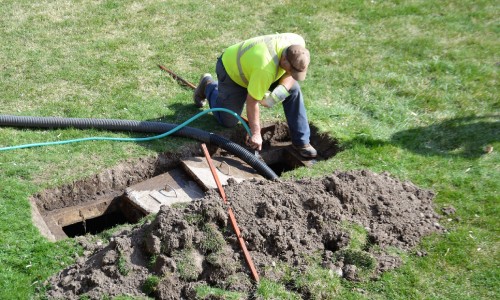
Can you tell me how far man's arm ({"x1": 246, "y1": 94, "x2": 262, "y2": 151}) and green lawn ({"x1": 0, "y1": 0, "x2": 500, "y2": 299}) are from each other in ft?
1.88

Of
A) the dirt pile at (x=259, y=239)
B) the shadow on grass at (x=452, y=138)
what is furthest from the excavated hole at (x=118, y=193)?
the shadow on grass at (x=452, y=138)

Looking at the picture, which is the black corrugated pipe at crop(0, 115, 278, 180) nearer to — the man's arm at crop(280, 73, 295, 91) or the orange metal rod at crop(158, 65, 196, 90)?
the man's arm at crop(280, 73, 295, 91)

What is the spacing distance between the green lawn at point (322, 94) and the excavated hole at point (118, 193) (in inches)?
5.3

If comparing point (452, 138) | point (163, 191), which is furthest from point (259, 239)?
point (452, 138)

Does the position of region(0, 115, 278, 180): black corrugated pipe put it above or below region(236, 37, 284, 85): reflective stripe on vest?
below

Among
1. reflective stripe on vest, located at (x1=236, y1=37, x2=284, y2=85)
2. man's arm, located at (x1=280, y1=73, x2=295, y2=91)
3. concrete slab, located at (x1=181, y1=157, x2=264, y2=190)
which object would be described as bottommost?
concrete slab, located at (x1=181, y1=157, x2=264, y2=190)

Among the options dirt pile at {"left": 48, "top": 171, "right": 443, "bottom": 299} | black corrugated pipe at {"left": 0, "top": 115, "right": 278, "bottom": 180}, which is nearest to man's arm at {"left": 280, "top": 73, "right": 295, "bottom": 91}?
black corrugated pipe at {"left": 0, "top": 115, "right": 278, "bottom": 180}

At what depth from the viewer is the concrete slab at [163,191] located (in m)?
6.03

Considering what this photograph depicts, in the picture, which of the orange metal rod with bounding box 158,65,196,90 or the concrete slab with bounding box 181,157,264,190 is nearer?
the concrete slab with bounding box 181,157,264,190

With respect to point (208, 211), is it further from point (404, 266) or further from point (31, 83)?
point (31, 83)

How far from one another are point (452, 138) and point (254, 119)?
2575 millimetres

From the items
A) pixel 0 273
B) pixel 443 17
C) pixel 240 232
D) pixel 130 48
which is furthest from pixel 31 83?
pixel 443 17

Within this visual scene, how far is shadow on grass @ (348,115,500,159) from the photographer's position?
7.10 m

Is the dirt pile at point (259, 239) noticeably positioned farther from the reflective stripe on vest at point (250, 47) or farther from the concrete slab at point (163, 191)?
the reflective stripe on vest at point (250, 47)
